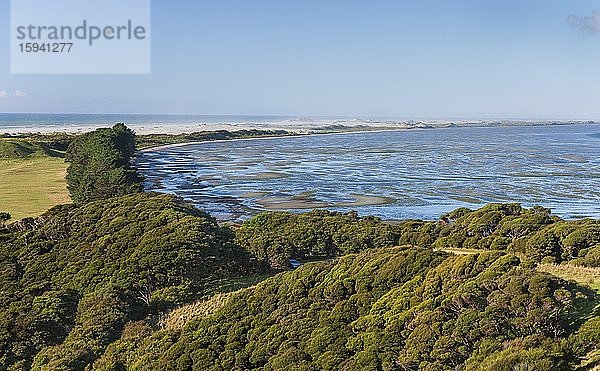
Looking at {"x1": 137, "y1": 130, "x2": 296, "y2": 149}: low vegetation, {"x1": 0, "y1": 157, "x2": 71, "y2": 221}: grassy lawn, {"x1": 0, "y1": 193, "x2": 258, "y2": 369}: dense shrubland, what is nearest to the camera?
{"x1": 0, "y1": 193, "x2": 258, "y2": 369}: dense shrubland

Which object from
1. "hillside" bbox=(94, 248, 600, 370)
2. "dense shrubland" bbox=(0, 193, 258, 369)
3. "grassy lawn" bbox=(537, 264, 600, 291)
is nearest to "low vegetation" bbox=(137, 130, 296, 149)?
"dense shrubland" bbox=(0, 193, 258, 369)

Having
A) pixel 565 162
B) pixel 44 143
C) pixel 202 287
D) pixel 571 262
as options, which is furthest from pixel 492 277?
pixel 44 143

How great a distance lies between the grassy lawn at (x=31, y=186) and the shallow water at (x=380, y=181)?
29.3ft

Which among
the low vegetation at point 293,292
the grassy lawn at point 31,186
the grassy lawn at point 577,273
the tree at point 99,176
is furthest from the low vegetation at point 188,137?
the grassy lawn at point 577,273

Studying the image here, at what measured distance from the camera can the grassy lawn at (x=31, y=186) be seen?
147 ft

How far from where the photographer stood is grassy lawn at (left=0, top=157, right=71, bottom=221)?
44.7m

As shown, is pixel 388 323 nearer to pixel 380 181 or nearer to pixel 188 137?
pixel 380 181

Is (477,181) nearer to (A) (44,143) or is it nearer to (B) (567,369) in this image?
(B) (567,369)

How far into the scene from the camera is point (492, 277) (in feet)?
43.2

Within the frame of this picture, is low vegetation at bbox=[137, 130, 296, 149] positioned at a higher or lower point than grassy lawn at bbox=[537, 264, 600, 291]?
lower

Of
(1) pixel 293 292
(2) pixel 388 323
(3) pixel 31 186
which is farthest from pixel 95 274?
(3) pixel 31 186

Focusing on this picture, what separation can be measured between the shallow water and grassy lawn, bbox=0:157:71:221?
29.3 feet

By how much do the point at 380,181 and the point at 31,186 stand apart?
32237 millimetres

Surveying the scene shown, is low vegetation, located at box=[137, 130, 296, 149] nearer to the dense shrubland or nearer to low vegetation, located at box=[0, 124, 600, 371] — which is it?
the dense shrubland
